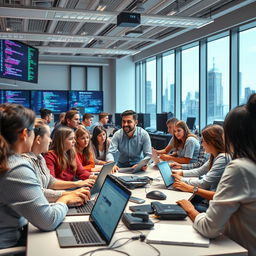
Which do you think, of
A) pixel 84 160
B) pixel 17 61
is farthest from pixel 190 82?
pixel 84 160

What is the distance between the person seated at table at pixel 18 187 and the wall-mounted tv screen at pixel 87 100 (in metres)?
9.93

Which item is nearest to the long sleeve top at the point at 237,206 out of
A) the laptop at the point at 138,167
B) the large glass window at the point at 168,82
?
the laptop at the point at 138,167

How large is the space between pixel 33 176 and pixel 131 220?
1.93 feet

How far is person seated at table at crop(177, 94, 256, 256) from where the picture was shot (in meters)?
1.59

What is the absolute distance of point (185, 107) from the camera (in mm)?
9055

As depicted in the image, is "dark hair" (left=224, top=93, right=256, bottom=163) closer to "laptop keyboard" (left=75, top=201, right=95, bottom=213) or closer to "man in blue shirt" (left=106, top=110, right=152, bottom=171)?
"laptop keyboard" (left=75, top=201, right=95, bottom=213)

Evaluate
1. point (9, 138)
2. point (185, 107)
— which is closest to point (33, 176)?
point (9, 138)

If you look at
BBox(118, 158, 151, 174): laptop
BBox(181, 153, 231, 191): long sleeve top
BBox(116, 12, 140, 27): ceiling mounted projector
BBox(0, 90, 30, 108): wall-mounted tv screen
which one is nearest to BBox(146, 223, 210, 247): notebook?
BBox(181, 153, 231, 191): long sleeve top

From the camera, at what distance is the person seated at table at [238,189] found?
5.23 ft

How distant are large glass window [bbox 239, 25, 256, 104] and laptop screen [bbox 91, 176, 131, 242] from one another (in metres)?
5.27

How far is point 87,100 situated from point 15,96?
2364mm

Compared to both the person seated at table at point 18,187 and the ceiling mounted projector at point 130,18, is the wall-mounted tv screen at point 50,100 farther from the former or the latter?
the person seated at table at point 18,187

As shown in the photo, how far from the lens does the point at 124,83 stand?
12016mm

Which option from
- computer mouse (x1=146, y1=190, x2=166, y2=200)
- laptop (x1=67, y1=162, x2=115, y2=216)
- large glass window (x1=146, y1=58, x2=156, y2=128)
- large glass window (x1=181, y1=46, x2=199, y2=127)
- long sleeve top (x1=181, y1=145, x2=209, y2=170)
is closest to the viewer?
laptop (x1=67, y1=162, x2=115, y2=216)
